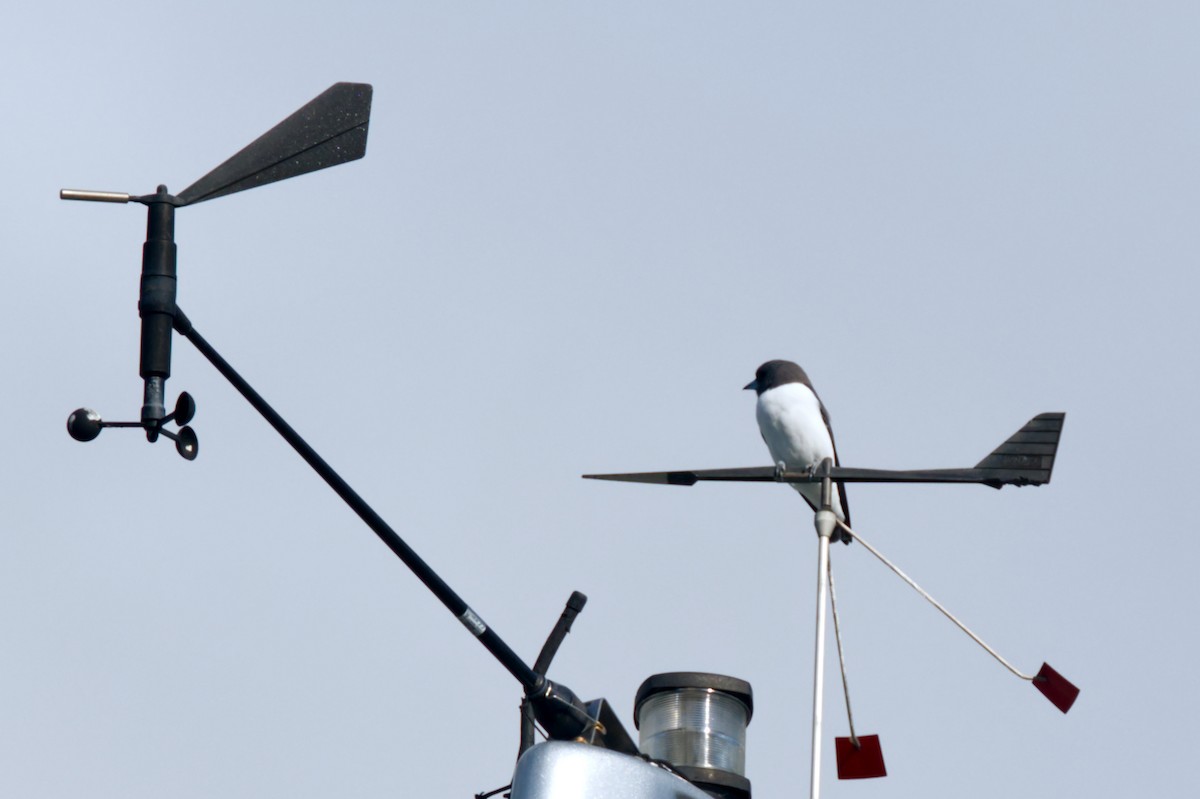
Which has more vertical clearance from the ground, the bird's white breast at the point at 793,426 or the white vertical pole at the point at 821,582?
the bird's white breast at the point at 793,426

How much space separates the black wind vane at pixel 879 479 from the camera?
8164 millimetres

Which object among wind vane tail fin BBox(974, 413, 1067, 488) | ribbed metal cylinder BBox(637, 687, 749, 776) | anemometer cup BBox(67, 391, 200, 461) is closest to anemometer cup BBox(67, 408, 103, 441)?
anemometer cup BBox(67, 391, 200, 461)

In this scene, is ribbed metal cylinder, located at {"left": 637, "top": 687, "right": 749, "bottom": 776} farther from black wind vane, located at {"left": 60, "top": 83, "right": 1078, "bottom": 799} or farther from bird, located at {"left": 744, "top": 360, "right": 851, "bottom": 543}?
Answer: bird, located at {"left": 744, "top": 360, "right": 851, "bottom": 543}

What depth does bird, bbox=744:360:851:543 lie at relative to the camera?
35.9 ft

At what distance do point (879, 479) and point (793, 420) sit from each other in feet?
9.49

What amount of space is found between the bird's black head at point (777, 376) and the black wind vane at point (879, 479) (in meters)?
2.99

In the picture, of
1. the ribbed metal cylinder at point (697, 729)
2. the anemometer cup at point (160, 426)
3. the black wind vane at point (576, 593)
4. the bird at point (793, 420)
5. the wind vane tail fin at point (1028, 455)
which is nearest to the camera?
the black wind vane at point (576, 593)

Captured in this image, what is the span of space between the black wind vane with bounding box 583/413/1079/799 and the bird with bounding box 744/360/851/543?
230 cm

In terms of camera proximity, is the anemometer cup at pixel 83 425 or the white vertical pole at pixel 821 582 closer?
the anemometer cup at pixel 83 425

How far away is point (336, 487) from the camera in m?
6.55

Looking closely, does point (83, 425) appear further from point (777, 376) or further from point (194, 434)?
point (777, 376)

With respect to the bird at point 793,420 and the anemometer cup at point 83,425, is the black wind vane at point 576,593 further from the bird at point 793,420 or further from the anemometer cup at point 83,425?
the bird at point 793,420

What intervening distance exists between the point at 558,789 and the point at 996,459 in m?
3.52

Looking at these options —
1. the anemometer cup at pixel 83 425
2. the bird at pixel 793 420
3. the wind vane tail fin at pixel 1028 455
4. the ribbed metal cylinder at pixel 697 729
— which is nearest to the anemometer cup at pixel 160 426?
the anemometer cup at pixel 83 425
